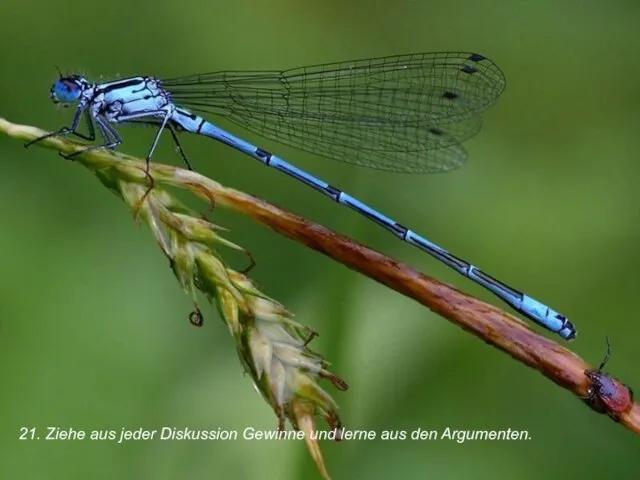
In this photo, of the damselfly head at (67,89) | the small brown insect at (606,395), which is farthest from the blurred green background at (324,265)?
the small brown insect at (606,395)

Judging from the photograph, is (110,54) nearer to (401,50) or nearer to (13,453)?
(401,50)

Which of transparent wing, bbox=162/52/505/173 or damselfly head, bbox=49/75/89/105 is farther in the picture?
transparent wing, bbox=162/52/505/173

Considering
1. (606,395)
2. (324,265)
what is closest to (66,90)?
(324,265)

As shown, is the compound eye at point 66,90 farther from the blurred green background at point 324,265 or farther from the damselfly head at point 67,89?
the blurred green background at point 324,265

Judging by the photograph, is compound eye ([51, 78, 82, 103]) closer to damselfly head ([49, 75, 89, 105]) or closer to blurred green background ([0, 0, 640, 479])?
damselfly head ([49, 75, 89, 105])

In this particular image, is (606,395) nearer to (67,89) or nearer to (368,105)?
(368,105)

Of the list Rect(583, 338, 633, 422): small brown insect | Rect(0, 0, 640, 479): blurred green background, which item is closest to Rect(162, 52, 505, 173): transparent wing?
Rect(0, 0, 640, 479): blurred green background
